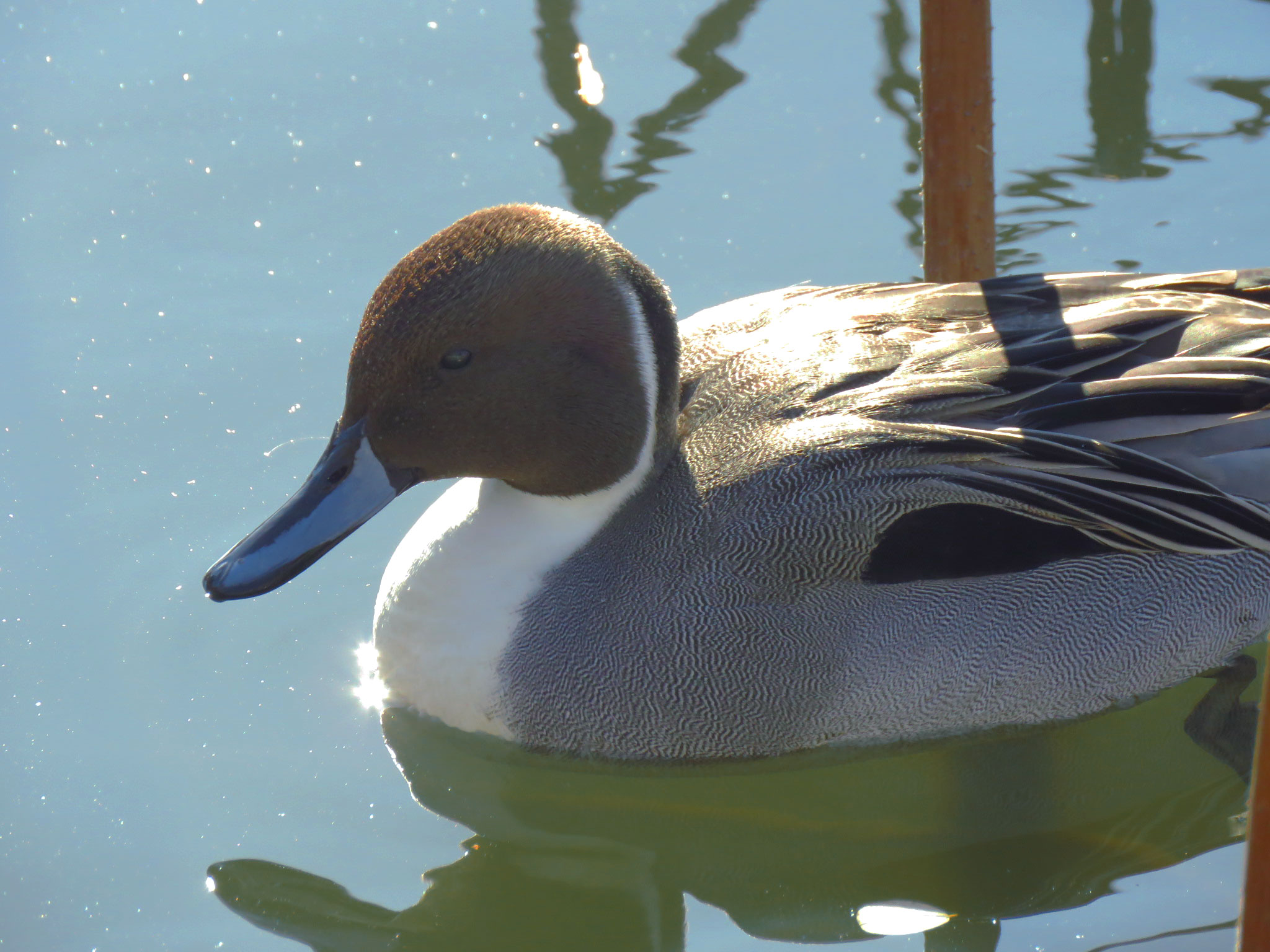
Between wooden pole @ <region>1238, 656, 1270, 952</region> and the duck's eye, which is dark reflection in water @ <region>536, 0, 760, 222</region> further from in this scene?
wooden pole @ <region>1238, 656, 1270, 952</region>

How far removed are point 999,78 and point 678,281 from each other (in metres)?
1.64

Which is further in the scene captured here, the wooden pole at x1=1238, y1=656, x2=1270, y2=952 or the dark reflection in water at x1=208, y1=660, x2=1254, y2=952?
the dark reflection in water at x1=208, y1=660, x2=1254, y2=952

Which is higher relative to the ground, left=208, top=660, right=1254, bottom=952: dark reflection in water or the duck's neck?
the duck's neck

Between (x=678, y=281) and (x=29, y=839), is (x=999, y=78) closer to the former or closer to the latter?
(x=678, y=281)

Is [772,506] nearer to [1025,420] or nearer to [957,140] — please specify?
[1025,420]

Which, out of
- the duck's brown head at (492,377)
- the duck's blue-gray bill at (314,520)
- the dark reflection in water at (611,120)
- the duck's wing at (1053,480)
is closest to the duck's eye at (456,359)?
the duck's brown head at (492,377)

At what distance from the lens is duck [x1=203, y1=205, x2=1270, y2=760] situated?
2928 mm

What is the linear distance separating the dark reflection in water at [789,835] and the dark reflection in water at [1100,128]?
1.87 metres

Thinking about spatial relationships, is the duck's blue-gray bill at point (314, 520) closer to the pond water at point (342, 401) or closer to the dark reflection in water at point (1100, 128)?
the pond water at point (342, 401)

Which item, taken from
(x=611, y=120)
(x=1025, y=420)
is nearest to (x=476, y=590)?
(x=1025, y=420)

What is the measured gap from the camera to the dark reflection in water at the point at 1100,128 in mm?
4820

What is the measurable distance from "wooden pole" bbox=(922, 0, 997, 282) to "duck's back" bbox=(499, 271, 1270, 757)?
536 millimetres

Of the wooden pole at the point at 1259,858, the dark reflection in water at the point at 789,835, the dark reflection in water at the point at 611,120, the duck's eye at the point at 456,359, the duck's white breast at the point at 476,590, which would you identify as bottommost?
the dark reflection in water at the point at 789,835

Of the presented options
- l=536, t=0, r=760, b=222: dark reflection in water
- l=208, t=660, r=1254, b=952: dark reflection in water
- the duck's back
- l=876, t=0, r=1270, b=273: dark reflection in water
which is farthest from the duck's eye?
l=876, t=0, r=1270, b=273: dark reflection in water
